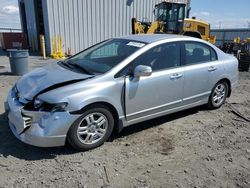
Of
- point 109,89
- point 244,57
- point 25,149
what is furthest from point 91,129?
point 244,57

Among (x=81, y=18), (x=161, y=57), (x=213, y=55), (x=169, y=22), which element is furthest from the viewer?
(x=169, y=22)

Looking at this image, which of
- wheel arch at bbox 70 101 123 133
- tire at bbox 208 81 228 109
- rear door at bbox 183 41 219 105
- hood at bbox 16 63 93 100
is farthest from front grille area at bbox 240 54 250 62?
hood at bbox 16 63 93 100

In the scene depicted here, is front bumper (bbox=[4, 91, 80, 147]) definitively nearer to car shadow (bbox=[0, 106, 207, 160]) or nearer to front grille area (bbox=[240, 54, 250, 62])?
car shadow (bbox=[0, 106, 207, 160])

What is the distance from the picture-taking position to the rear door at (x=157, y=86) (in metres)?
3.85

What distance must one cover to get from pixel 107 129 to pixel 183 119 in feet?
5.84

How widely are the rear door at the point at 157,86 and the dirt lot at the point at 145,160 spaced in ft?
1.39

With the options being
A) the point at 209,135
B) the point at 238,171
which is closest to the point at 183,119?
the point at 209,135

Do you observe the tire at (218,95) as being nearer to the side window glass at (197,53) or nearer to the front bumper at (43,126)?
the side window glass at (197,53)

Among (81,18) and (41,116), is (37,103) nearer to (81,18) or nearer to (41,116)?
(41,116)

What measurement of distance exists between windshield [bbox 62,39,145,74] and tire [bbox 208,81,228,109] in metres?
2.02

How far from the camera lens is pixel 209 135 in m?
4.27

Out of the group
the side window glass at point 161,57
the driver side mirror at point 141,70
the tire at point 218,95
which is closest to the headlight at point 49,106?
the driver side mirror at point 141,70

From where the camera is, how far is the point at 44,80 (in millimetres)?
3660

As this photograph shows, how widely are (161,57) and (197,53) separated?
3.11 feet
